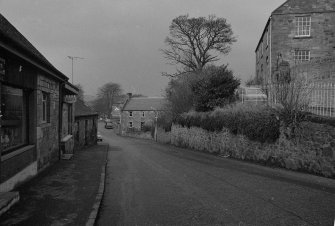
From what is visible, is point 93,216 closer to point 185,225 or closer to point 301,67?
point 185,225

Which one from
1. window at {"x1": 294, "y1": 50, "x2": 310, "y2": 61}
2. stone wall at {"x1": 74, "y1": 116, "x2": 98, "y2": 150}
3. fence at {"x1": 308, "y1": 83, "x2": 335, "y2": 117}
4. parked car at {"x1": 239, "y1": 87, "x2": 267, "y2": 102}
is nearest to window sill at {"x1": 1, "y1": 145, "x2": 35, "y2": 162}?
fence at {"x1": 308, "y1": 83, "x2": 335, "y2": 117}

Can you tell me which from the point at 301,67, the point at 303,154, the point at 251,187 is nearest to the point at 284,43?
the point at 301,67

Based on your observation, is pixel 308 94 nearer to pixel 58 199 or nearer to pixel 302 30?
pixel 58 199

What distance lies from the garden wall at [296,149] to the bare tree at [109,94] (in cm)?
8491

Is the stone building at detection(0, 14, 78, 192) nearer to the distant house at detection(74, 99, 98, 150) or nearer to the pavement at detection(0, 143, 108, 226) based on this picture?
the pavement at detection(0, 143, 108, 226)

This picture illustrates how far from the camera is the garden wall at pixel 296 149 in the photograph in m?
13.0

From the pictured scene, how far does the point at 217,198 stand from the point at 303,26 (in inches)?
955

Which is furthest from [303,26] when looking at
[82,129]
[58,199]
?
[58,199]

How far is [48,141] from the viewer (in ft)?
43.8

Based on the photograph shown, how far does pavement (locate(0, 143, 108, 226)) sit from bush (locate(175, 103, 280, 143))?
7.74m

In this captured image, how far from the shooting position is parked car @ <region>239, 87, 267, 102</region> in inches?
827

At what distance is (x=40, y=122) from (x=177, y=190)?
15.7 feet

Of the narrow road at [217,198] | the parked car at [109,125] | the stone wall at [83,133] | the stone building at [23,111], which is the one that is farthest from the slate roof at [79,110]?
the parked car at [109,125]

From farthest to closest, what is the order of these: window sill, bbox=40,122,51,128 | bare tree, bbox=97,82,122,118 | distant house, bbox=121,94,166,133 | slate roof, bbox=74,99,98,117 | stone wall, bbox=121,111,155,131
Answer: bare tree, bbox=97,82,122,118
distant house, bbox=121,94,166,133
stone wall, bbox=121,111,155,131
slate roof, bbox=74,99,98,117
window sill, bbox=40,122,51,128
